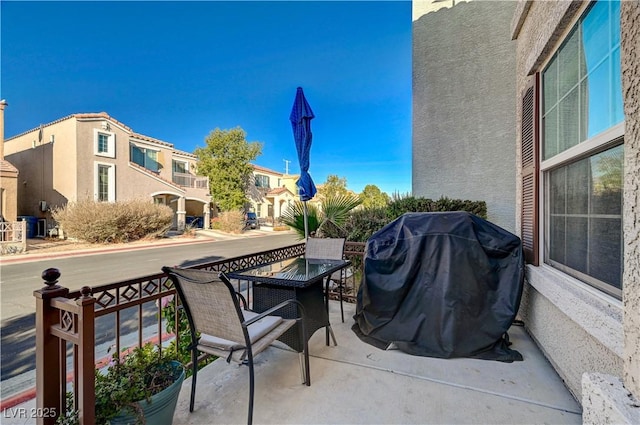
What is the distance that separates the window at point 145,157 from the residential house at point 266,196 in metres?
8.67

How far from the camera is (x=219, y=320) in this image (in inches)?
75.4

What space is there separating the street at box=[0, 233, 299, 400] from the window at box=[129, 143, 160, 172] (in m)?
9.86

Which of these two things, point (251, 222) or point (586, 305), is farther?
point (251, 222)

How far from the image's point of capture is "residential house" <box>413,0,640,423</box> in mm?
1285

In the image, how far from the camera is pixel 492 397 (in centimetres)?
218

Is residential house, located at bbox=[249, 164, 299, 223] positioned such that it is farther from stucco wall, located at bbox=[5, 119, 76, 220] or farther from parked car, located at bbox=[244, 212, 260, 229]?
stucco wall, located at bbox=[5, 119, 76, 220]

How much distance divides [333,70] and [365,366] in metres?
11.7

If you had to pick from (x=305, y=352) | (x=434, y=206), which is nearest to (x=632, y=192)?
→ (x=305, y=352)

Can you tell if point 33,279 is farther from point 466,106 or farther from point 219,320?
point 466,106

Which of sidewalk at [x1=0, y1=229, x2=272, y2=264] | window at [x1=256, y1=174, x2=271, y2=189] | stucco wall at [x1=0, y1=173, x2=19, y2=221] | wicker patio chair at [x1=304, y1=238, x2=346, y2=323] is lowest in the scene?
sidewalk at [x1=0, y1=229, x2=272, y2=264]

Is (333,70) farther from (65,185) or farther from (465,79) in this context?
(65,185)

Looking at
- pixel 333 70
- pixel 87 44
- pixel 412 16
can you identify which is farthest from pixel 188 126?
pixel 412 16

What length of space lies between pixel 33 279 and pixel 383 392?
946cm

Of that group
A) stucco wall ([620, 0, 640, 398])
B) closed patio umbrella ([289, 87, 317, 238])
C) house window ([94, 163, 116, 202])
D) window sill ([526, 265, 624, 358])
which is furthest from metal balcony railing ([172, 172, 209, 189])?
stucco wall ([620, 0, 640, 398])
